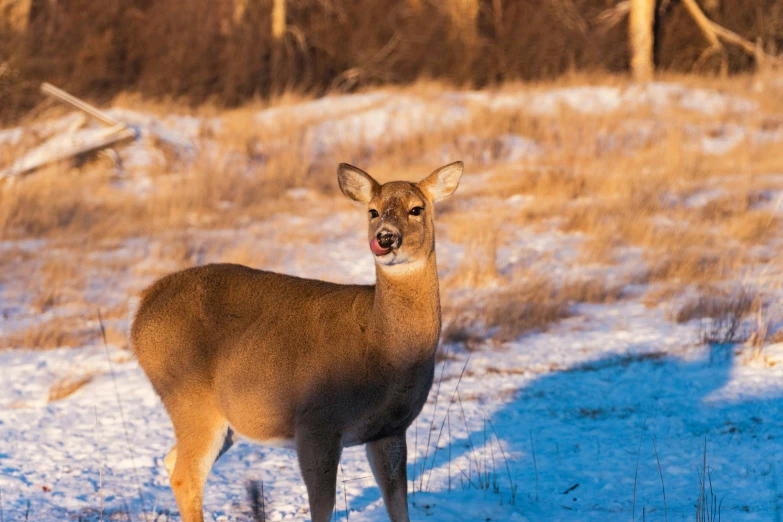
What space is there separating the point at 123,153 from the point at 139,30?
312 inches

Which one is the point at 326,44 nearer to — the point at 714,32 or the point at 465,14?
the point at 465,14

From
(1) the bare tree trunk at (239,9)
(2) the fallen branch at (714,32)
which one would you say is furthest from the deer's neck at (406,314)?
(2) the fallen branch at (714,32)

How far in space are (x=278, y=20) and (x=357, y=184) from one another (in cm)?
2082

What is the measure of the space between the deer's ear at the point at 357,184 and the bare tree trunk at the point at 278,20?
67.3 ft

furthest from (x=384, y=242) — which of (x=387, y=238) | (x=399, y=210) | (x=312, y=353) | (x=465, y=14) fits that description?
(x=465, y=14)

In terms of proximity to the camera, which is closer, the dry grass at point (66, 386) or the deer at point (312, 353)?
the deer at point (312, 353)

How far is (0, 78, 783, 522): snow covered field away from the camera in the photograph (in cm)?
587

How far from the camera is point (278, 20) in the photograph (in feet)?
82.8

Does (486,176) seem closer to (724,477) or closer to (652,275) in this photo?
(652,275)

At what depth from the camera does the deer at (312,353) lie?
4730 mm

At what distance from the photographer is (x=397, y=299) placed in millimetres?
4852

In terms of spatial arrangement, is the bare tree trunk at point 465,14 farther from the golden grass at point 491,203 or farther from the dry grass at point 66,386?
the dry grass at point 66,386

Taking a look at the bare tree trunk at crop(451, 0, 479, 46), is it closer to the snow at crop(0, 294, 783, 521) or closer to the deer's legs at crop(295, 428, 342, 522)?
the snow at crop(0, 294, 783, 521)

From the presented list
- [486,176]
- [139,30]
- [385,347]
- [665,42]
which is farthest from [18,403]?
[665,42]
